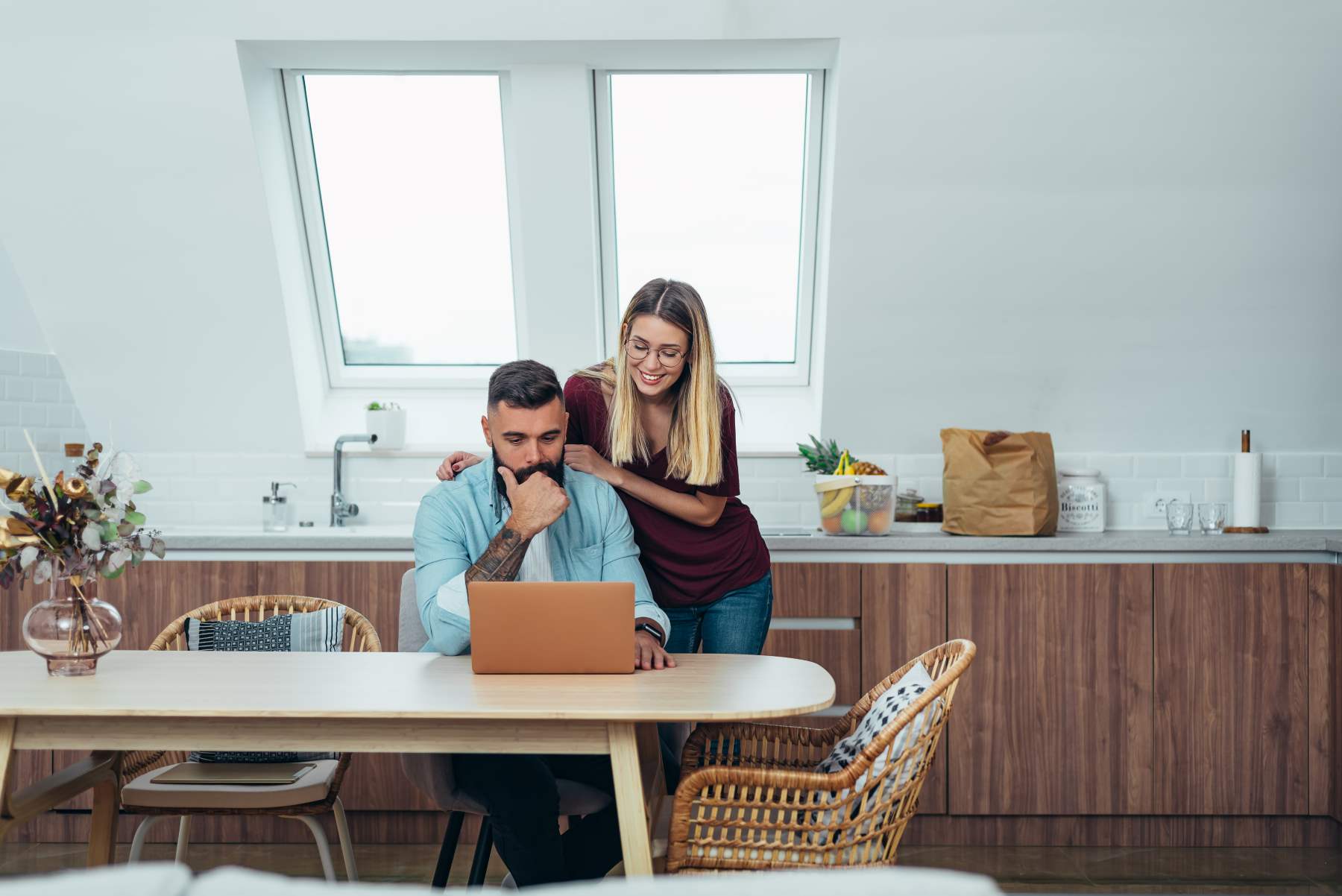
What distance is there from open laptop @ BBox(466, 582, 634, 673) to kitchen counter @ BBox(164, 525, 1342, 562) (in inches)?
59.7

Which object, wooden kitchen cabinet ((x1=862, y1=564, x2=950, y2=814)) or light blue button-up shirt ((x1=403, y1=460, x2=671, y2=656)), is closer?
light blue button-up shirt ((x1=403, y1=460, x2=671, y2=656))

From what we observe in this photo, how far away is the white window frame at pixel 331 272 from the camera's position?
3811mm

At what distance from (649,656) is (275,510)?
239cm

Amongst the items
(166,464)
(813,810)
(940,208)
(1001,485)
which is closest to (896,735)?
(813,810)

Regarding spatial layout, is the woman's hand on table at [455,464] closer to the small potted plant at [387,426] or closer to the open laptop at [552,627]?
the open laptop at [552,627]

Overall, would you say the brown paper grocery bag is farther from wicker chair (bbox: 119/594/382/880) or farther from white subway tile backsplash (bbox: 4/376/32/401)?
white subway tile backsplash (bbox: 4/376/32/401)

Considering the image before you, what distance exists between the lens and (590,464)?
245 cm

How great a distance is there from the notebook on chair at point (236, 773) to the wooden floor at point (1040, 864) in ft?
2.49

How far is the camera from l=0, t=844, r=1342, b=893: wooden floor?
3113 mm

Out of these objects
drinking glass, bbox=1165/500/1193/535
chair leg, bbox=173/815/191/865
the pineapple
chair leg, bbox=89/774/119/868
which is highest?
the pineapple

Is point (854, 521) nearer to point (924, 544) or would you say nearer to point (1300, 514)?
point (924, 544)

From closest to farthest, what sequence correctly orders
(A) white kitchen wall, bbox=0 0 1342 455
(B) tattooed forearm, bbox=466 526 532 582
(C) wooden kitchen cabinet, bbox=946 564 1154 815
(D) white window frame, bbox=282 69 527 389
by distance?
(B) tattooed forearm, bbox=466 526 532 582 < (A) white kitchen wall, bbox=0 0 1342 455 < (C) wooden kitchen cabinet, bbox=946 564 1154 815 < (D) white window frame, bbox=282 69 527 389

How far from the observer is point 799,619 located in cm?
345

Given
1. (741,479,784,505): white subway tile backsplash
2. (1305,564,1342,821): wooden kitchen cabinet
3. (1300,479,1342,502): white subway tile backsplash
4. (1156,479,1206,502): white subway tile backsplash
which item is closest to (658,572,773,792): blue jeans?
(741,479,784,505): white subway tile backsplash
